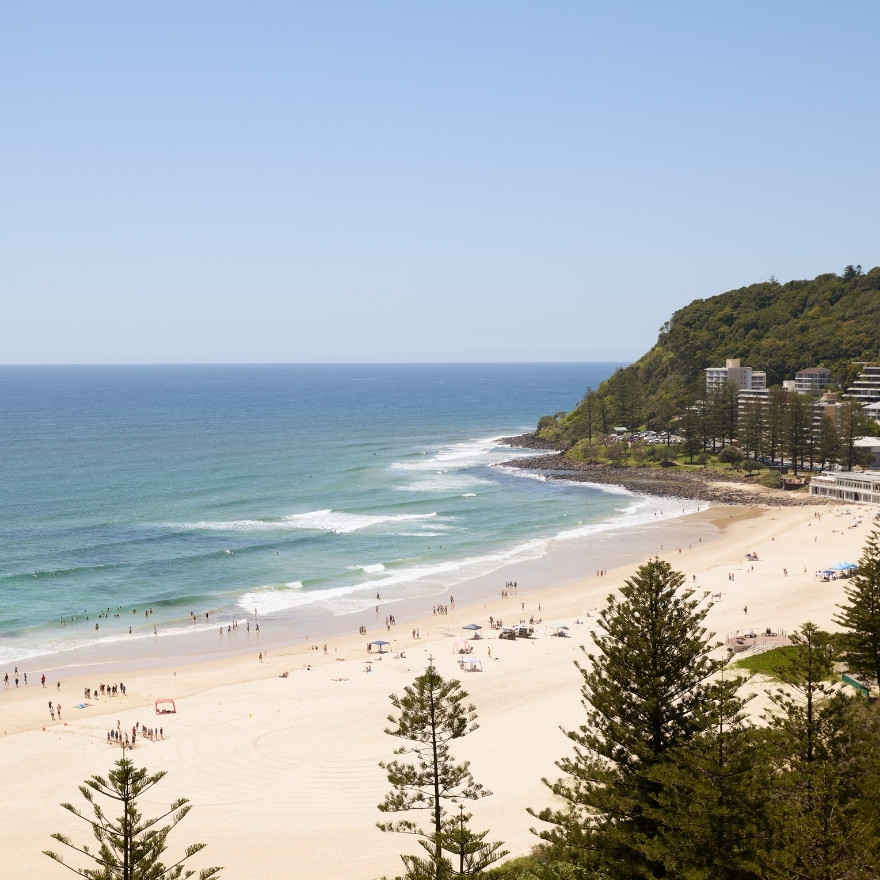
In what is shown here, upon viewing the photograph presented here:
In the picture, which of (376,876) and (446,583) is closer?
(376,876)

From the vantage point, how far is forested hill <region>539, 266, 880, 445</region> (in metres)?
91.4

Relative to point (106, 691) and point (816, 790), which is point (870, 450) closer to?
point (106, 691)

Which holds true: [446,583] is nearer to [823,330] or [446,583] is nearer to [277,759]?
[277,759]

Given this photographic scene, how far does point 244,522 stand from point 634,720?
44597 millimetres

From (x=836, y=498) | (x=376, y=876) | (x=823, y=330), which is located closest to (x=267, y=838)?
(x=376, y=876)

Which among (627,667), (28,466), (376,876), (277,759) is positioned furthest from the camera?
(28,466)

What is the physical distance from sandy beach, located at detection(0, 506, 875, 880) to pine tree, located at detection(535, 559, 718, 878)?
4451mm

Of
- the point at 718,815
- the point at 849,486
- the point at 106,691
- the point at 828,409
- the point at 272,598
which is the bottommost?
the point at 106,691

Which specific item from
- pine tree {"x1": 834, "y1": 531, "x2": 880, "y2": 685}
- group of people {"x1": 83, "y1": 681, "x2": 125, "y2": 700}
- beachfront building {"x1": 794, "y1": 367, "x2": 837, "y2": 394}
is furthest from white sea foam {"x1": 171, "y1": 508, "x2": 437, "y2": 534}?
beachfront building {"x1": 794, "y1": 367, "x2": 837, "y2": 394}

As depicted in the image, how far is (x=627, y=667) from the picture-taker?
14.5m

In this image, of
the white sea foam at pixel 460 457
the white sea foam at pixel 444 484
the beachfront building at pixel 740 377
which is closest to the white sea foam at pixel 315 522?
the white sea foam at pixel 444 484

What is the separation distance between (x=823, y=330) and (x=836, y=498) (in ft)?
136

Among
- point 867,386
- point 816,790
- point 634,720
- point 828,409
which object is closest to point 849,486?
point 828,409

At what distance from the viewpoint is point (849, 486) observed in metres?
60.0
